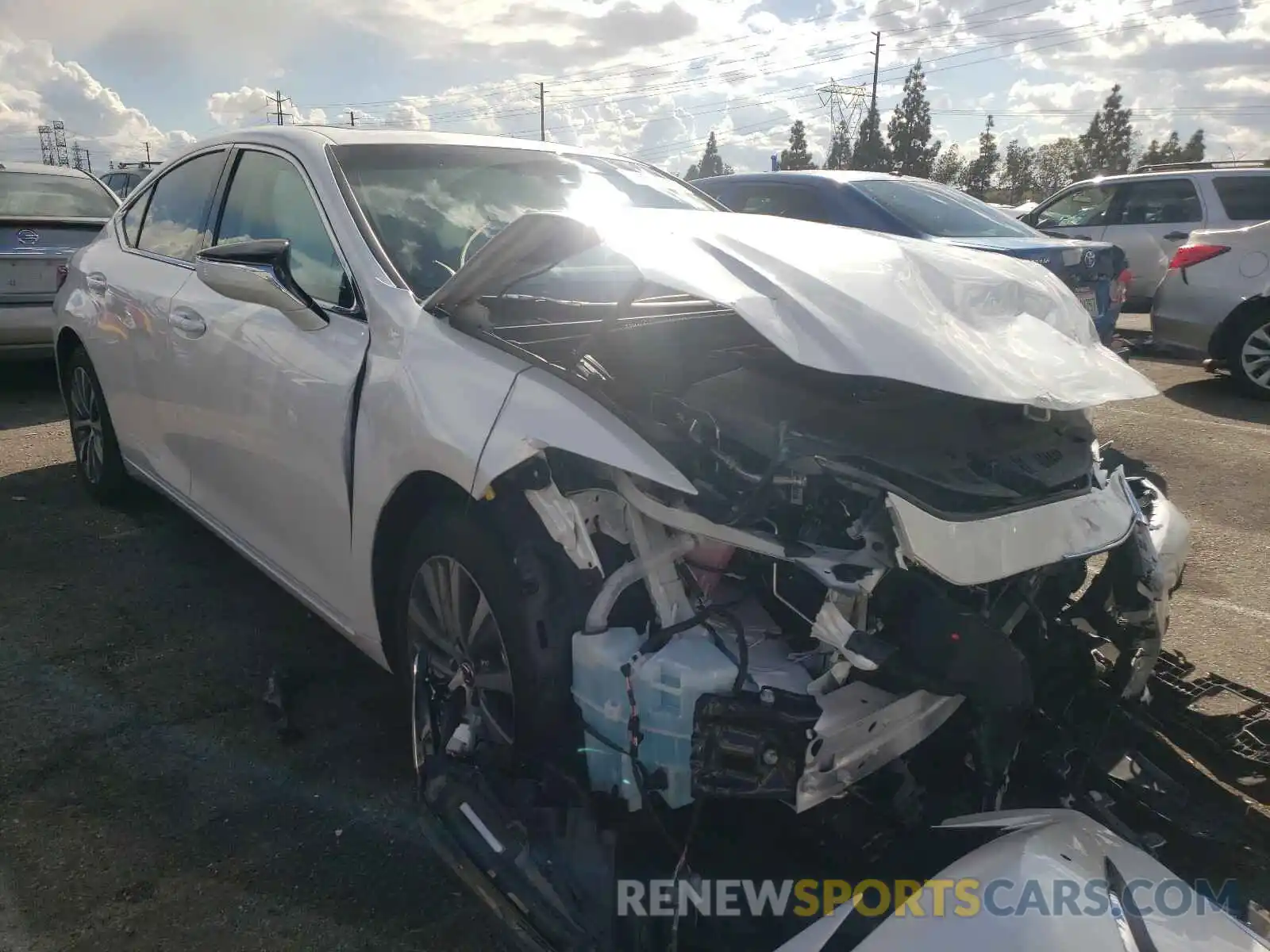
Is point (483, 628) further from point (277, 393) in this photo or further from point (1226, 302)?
point (1226, 302)

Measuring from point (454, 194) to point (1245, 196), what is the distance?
33.5 ft

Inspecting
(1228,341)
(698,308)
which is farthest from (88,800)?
(1228,341)

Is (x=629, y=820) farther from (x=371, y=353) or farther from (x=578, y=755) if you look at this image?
(x=371, y=353)

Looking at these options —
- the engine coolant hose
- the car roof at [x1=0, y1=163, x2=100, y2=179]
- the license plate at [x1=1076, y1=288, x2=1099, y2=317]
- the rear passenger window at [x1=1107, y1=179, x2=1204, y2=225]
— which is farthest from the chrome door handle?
the rear passenger window at [x1=1107, y1=179, x2=1204, y2=225]

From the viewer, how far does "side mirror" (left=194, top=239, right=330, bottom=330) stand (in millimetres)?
2684

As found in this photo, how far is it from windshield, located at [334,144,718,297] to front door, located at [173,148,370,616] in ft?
0.58

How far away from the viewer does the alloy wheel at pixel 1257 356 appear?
7.57 meters

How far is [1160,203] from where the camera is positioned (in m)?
10.9

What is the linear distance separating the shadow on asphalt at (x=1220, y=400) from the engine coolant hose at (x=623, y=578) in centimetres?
659

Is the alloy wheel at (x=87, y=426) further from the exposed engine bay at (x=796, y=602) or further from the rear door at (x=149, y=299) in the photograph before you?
the exposed engine bay at (x=796, y=602)

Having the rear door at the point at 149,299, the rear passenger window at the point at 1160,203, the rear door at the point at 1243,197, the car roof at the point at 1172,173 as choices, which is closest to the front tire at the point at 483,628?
the rear door at the point at 149,299

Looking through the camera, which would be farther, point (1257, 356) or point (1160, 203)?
point (1160, 203)

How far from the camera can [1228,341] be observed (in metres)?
7.73

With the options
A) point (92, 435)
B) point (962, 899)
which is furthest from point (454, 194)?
point (92, 435)
